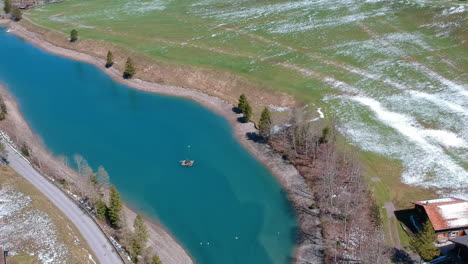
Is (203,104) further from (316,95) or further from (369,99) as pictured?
(369,99)

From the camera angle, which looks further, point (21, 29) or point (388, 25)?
point (21, 29)

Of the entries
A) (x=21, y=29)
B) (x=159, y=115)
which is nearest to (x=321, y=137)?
(x=159, y=115)

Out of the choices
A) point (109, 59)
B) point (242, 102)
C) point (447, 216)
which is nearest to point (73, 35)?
point (109, 59)

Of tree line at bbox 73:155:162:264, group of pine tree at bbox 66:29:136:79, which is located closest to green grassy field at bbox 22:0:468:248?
group of pine tree at bbox 66:29:136:79

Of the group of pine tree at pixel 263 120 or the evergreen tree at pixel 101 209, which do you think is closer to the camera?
the evergreen tree at pixel 101 209

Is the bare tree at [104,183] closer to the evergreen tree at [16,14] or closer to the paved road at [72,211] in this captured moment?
the paved road at [72,211]

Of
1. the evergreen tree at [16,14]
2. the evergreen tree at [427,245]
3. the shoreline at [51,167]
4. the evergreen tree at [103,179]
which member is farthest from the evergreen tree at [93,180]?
the evergreen tree at [16,14]

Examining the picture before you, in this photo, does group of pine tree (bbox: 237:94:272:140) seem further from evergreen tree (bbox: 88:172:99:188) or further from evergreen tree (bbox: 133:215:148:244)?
evergreen tree (bbox: 133:215:148:244)
